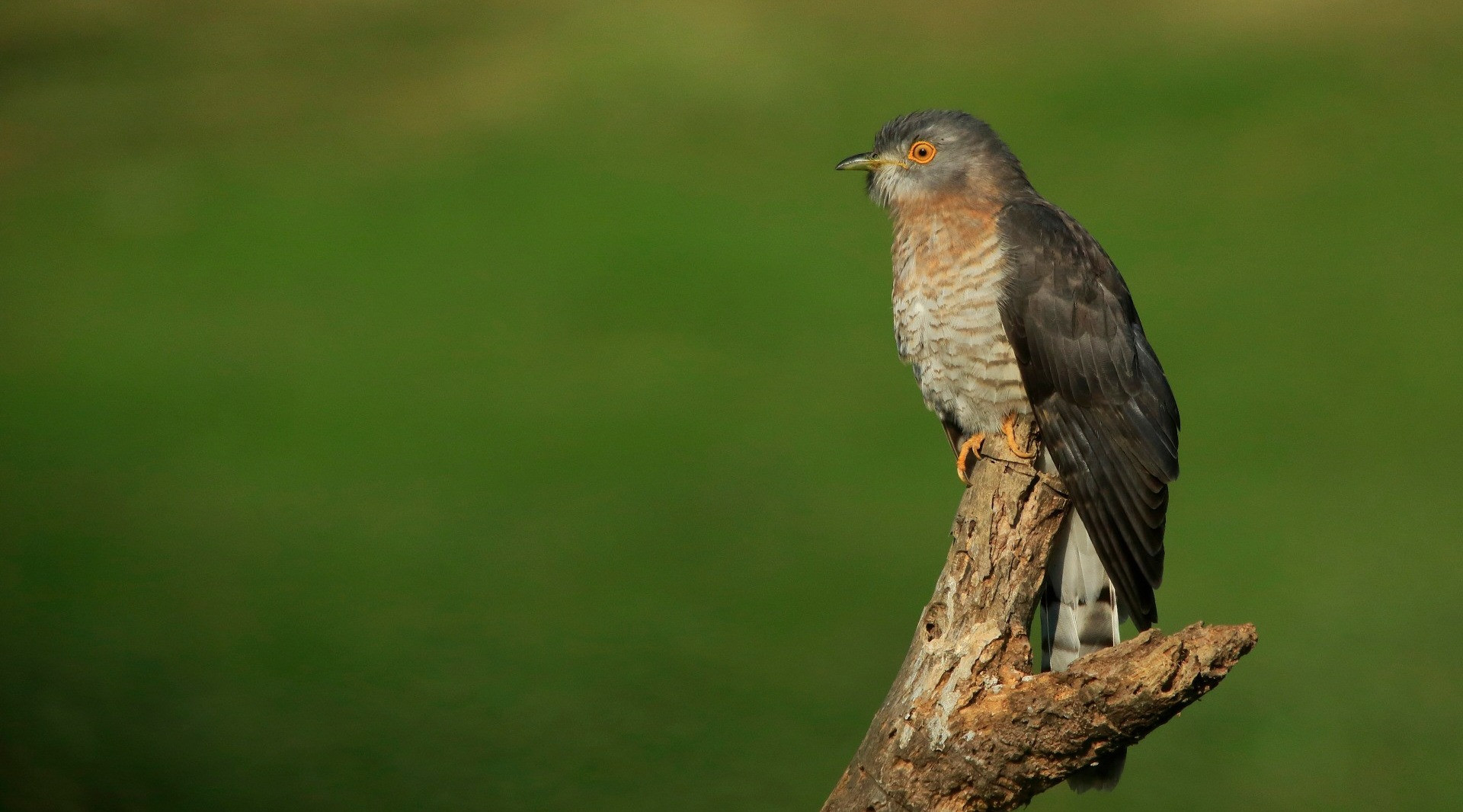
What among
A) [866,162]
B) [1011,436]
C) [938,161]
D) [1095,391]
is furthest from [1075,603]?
[866,162]

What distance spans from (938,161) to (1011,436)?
4.02ft

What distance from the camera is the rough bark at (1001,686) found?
12.0 feet

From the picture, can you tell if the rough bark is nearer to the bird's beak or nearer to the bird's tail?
the bird's tail

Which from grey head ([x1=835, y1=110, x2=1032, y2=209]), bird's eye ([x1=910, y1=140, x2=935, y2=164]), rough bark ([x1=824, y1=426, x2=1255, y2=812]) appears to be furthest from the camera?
bird's eye ([x1=910, y1=140, x2=935, y2=164])

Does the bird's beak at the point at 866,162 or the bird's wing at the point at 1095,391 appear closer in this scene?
the bird's wing at the point at 1095,391

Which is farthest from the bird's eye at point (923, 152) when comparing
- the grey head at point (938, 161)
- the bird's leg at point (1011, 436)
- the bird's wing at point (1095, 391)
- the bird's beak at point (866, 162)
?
the bird's leg at point (1011, 436)

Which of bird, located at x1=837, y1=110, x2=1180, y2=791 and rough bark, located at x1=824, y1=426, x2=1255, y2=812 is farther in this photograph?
bird, located at x1=837, y1=110, x2=1180, y2=791

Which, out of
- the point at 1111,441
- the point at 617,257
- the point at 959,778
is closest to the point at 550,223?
the point at 617,257

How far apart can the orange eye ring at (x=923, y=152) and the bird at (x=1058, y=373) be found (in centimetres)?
19

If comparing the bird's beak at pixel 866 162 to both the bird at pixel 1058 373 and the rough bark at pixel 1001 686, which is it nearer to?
the bird at pixel 1058 373

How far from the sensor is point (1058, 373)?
504 cm

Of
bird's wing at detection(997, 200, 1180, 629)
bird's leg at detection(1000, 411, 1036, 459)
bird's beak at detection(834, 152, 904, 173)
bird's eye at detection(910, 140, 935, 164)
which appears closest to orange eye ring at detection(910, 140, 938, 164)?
bird's eye at detection(910, 140, 935, 164)

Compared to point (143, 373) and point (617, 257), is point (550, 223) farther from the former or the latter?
point (143, 373)

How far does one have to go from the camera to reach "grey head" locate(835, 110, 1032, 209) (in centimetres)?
545
